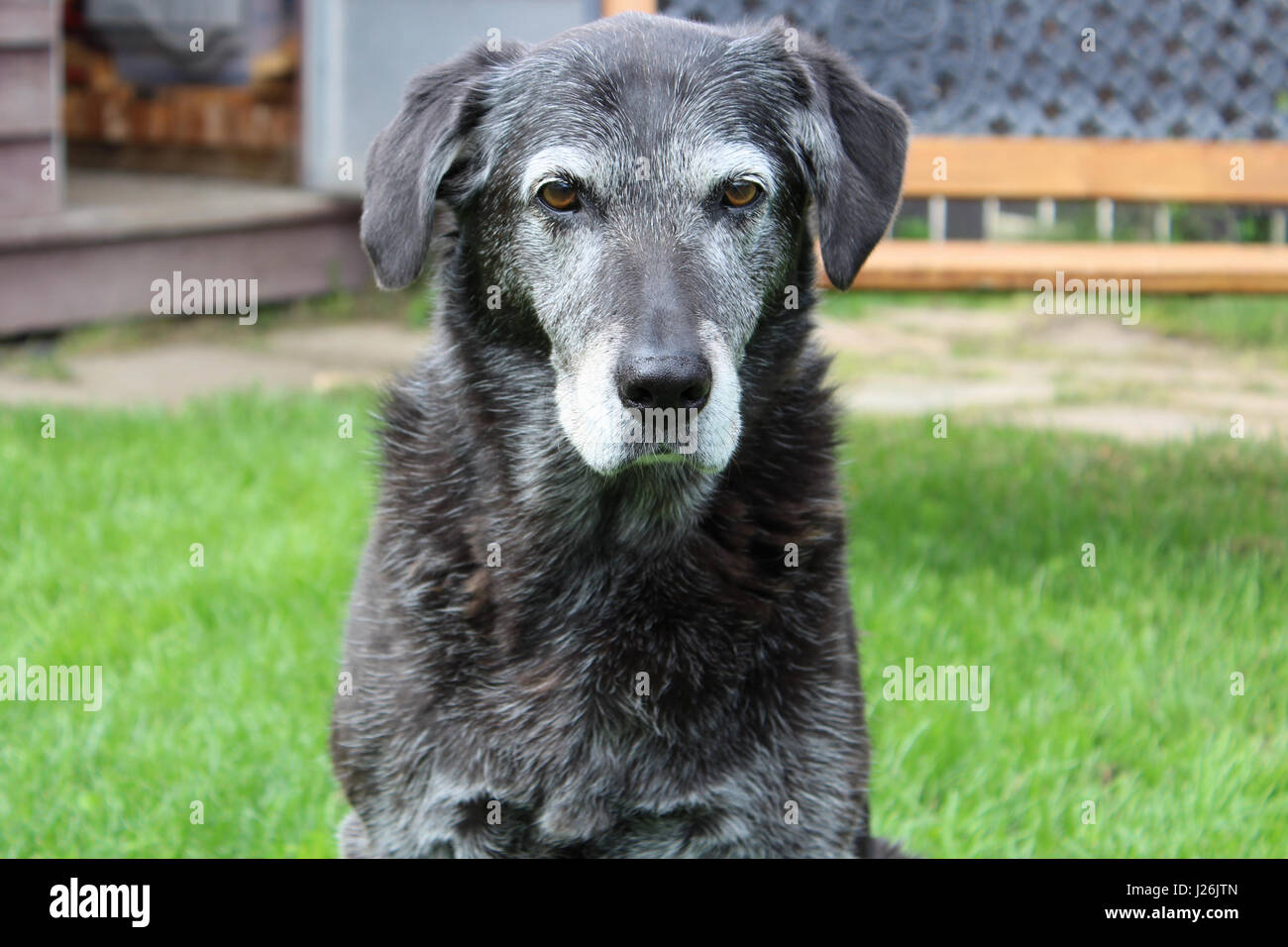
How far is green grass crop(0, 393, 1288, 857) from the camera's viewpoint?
3.23 metres

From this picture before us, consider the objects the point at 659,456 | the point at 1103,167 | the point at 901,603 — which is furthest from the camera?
the point at 1103,167

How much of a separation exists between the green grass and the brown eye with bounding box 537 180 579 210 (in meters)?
0.75

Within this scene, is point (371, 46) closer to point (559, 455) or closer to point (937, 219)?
point (937, 219)

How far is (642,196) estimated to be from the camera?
2.55 metres

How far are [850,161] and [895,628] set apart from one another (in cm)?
166

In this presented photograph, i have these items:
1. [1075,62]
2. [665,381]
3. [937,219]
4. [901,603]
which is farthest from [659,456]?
[937,219]

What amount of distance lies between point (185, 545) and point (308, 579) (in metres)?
0.56

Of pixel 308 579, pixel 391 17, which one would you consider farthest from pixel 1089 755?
pixel 391 17

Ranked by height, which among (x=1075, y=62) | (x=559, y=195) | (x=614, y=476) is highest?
(x=1075, y=62)

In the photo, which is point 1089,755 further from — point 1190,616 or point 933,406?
point 933,406

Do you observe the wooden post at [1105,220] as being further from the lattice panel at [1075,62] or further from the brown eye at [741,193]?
the brown eye at [741,193]

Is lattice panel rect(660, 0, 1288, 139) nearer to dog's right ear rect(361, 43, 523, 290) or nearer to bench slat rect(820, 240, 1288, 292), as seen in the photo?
bench slat rect(820, 240, 1288, 292)

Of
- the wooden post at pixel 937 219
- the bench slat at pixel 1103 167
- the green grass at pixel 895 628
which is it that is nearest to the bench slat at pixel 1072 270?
the bench slat at pixel 1103 167

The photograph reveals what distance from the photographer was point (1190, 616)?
4.07m
